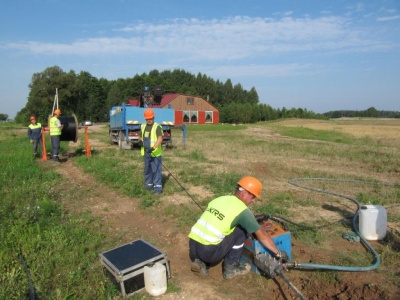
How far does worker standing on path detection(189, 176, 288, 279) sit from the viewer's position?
3.41 m

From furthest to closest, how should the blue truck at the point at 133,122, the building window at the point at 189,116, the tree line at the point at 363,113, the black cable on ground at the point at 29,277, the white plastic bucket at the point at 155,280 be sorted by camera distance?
1. the tree line at the point at 363,113
2. the building window at the point at 189,116
3. the blue truck at the point at 133,122
4. the white plastic bucket at the point at 155,280
5. the black cable on ground at the point at 29,277

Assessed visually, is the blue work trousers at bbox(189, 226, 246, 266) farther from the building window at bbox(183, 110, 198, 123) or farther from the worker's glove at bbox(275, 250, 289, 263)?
the building window at bbox(183, 110, 198, 123)

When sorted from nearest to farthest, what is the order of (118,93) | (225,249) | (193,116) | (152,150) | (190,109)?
(225,249) → (152,150) → (190,109) → (193,116) → (118,93)

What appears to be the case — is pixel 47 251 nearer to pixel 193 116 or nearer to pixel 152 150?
pixel 152 150

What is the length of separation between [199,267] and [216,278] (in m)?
0.26

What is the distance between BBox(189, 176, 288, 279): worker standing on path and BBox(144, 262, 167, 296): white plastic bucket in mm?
487

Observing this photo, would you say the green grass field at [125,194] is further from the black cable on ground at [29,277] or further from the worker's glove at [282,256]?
the worker's glove at [282,256]

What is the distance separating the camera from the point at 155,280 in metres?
3.30

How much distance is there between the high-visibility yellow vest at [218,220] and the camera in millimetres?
3416

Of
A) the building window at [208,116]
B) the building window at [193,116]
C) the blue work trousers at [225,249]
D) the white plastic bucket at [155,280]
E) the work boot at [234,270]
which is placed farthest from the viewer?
the building window at [208,116]

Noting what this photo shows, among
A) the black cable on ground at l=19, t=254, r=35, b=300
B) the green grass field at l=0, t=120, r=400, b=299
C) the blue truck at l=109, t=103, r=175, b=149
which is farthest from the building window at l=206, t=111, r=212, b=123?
the black cable on ground at l=19, t=254, r=35, b=300

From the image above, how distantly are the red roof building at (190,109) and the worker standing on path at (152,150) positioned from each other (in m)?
41.8

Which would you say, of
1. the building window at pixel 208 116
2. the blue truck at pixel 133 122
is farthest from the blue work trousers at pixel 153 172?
the building window at pixel 208 116

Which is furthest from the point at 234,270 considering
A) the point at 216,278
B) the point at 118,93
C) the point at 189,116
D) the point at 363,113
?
Result: the point at 363,113
